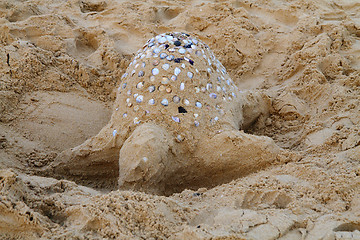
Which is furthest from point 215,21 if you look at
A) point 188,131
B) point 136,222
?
point 136,222

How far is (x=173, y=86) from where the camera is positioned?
252 cm

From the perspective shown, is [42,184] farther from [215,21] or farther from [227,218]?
[215,21]

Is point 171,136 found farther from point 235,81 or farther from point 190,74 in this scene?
point 235,81

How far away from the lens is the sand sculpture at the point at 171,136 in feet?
7.61

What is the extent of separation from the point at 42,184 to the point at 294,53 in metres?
2.63

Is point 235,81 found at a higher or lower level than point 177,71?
lower

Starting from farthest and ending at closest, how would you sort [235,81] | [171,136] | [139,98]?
[235,81] → [139,98] → [171,136]

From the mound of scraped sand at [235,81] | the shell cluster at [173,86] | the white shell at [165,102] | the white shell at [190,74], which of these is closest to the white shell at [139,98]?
the shell cluster at [173,86]

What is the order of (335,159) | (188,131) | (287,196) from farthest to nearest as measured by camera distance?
(188,131), (335,159), (287,196)

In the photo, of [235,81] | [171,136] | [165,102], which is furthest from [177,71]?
[235,81]

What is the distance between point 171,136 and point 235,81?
4.82 ft

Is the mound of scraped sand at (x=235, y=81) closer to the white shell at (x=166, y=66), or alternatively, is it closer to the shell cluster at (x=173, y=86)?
the shell cluster at (x=173, y=86)

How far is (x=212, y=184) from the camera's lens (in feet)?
8.24

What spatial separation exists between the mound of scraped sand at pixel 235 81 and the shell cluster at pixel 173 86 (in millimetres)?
545
